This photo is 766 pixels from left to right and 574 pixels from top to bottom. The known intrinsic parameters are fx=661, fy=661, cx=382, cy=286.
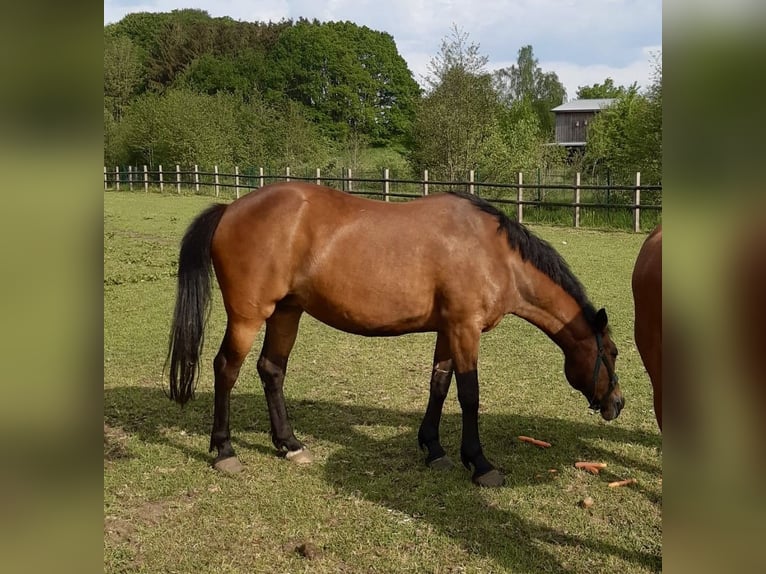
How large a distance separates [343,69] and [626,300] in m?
48.5

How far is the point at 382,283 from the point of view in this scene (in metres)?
4.05

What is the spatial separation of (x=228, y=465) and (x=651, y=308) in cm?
260

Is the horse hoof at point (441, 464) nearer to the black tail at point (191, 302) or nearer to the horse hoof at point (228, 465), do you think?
the horse hoof at point (228, 465)

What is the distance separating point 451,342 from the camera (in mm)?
4066

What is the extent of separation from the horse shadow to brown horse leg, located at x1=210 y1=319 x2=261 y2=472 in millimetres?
253

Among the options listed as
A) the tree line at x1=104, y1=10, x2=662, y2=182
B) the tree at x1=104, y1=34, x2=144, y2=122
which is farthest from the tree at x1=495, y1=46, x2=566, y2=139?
the tree at x1=104, y1=34, x2=144, y2=122

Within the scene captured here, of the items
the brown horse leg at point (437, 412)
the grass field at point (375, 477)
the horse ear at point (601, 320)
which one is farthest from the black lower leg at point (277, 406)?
the horse ear at point (601, 320)

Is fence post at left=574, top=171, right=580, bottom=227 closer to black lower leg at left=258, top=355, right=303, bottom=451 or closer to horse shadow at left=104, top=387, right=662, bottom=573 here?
horse shadow at left=104, top=387, right=662, bottom=573

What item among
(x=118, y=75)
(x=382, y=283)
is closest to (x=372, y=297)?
(x=382, y=283)

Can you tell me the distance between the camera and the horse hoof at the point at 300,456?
13.6ft

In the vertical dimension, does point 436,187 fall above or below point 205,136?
below

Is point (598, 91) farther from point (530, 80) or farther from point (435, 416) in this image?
point (435, 416)
